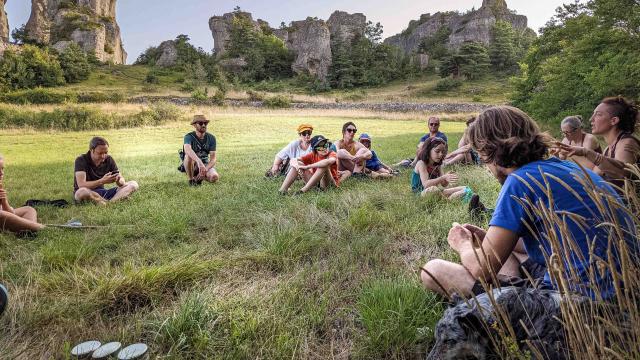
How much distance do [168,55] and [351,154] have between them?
65.8 meters

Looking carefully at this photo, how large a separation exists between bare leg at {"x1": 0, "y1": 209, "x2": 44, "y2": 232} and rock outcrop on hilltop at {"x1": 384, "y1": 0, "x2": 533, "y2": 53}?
6385 cm

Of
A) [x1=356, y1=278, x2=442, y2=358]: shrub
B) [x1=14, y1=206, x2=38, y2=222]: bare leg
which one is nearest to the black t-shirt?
[x1=14, y1=206, x2=38, y2=222]: bare leg

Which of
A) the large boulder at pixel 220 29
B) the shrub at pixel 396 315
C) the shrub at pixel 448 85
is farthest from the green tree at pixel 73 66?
the shrub at pixel 396 315

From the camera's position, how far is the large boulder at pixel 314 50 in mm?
61250

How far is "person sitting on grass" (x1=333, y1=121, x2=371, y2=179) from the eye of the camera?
23.5 ft

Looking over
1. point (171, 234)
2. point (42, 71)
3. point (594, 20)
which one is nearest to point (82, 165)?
point (171, 234)

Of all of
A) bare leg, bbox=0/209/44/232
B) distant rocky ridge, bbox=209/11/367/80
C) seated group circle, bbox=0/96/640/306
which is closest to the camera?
seated group circle, bbox=0/96/640/306

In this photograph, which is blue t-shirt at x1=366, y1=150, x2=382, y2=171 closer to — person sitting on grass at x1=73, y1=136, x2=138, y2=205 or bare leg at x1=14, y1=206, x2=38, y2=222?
person sitting on grass at x1=73, y1=136, x2=138, y2=205

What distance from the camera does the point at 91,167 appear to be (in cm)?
566

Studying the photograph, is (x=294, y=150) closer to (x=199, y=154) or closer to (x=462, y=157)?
(x=199, y=154)

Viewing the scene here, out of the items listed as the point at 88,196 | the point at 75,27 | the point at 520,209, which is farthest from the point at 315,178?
the point at 75,27

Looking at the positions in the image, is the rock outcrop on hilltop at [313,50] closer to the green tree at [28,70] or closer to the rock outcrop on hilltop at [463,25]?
the rock outcrop on hilltop at [463,25]

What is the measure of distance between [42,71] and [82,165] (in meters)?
44.6

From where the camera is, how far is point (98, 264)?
10.4 feet
